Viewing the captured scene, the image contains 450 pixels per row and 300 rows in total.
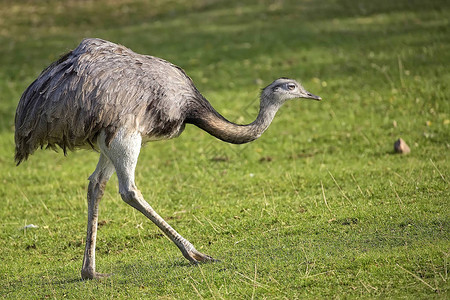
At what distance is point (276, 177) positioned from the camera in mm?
10016

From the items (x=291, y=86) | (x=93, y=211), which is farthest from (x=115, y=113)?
(x=291, y=86)

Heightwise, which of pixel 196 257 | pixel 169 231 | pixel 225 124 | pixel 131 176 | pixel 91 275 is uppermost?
pixel 225 124

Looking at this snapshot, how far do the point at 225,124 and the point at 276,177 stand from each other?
9.66 feet

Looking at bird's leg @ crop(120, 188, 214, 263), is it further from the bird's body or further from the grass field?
the bird's body

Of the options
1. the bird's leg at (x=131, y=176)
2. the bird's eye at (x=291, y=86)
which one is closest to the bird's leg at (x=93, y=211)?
the bird's leg at (x=131, y=176)

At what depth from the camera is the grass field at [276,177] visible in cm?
621

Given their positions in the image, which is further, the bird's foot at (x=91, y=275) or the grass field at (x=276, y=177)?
the bird's foot at (x=91, y=275)

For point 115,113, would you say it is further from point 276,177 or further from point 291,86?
point 276,177

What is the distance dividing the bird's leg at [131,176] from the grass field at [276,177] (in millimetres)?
178

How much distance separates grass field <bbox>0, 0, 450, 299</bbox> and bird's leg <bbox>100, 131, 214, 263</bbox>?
0.18m

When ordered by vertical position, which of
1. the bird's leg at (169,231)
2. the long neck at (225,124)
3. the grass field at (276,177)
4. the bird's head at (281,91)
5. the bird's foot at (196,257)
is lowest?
the grass field at (276,177)

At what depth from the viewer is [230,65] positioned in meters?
15.8

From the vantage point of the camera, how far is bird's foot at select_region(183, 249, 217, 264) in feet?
21.9

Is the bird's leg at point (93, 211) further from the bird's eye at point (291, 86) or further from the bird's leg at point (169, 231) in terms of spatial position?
the bird's eye at point (291, 86)
